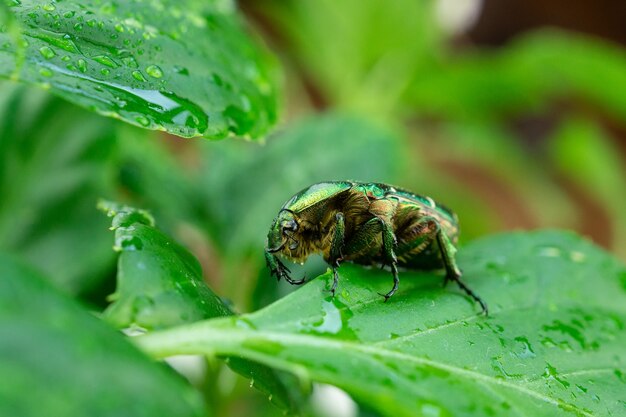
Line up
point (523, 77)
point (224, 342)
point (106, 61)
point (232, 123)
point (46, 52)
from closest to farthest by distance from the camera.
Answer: point (224, 342)
point (46, 52)
point (106, 61)
point (232, 123)
point (523, 77)

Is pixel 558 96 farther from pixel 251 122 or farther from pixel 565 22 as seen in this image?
pixel 251 122

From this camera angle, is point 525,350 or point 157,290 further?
point 525,350

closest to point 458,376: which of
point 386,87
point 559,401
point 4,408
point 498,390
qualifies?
point 498,390

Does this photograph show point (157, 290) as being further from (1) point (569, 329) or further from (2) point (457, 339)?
(1) point (569, 329)

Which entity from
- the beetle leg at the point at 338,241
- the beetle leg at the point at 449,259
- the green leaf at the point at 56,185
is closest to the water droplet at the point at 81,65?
the beetle leg at the point at 338,241

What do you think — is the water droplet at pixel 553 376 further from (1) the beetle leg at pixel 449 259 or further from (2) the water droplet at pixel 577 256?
(2) the water droplet at pixel 577 256

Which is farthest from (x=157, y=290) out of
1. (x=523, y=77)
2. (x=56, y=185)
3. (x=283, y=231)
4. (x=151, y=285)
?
(x=523, y=77)
